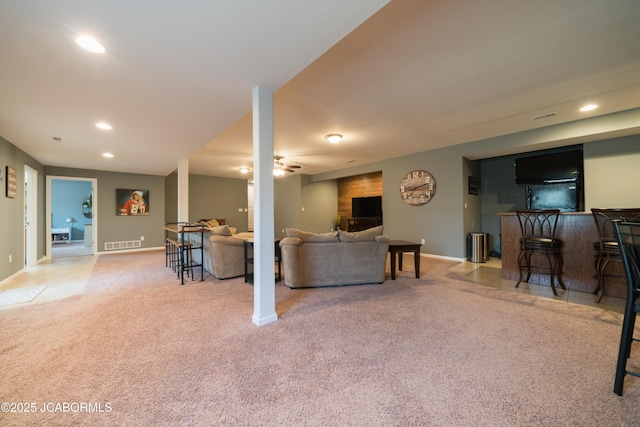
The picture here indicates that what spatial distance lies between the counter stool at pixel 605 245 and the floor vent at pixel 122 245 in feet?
31.3

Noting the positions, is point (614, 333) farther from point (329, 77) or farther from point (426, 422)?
point (329, 77)

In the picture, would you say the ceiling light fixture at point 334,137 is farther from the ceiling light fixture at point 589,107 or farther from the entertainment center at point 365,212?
the ceiling light fixture at point 589,107

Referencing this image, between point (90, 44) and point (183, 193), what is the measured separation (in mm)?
3942

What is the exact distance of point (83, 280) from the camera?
13.4 ft

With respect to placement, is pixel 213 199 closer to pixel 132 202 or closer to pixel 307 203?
pixel 132 202

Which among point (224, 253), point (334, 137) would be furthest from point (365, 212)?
point (224, 253)

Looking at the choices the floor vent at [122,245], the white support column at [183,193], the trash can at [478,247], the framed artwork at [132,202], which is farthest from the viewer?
the framed artwork at [132,202]

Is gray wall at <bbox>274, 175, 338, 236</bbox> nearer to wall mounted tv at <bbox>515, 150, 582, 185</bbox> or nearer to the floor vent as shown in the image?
the floor vent

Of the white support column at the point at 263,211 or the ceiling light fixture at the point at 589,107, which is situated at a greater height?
the ceiling light fixture at the point at 589,107

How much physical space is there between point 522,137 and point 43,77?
650 centimetres

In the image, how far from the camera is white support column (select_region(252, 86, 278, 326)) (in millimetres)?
2465

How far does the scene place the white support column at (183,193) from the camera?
547 cm

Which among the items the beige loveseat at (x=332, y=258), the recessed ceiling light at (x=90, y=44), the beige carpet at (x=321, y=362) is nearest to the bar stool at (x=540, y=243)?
the beige carpet at (x=321, y=362)

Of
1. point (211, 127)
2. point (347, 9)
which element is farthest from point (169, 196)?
point (347, 9)
